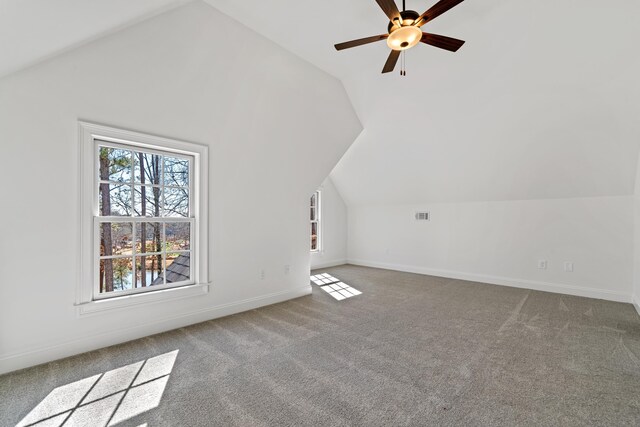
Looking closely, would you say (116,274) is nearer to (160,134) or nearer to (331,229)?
(160,134)

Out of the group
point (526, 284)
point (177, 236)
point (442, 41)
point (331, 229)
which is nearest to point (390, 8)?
point (442, 41)

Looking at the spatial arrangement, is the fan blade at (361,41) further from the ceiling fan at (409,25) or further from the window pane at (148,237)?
the window pane at (148,237)

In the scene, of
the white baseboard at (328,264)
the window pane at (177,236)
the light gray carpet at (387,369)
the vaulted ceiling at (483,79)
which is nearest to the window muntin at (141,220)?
the window pane at (177,236)

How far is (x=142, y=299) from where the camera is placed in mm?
2785

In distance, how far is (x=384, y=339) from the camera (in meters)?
2.78

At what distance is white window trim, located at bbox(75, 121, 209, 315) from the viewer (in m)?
2.44

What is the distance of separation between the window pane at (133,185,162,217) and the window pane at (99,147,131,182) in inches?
6.2

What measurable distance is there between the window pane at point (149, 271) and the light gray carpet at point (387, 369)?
0.54m

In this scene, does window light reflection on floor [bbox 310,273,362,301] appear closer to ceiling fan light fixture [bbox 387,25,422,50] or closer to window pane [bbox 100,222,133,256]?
window pane [bbox 100,222,133,256]

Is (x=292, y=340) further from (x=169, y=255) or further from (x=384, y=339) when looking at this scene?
(x=169, y=255)

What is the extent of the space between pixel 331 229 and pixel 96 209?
489 cm

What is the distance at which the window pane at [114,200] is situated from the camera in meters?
2.66

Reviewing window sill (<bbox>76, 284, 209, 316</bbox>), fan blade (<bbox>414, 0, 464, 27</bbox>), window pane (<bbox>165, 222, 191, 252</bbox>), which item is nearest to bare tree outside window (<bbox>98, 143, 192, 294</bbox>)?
window pane (<bbox>165, 222, 191, 252</bbox>)

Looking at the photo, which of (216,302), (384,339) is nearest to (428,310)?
(384,339)
